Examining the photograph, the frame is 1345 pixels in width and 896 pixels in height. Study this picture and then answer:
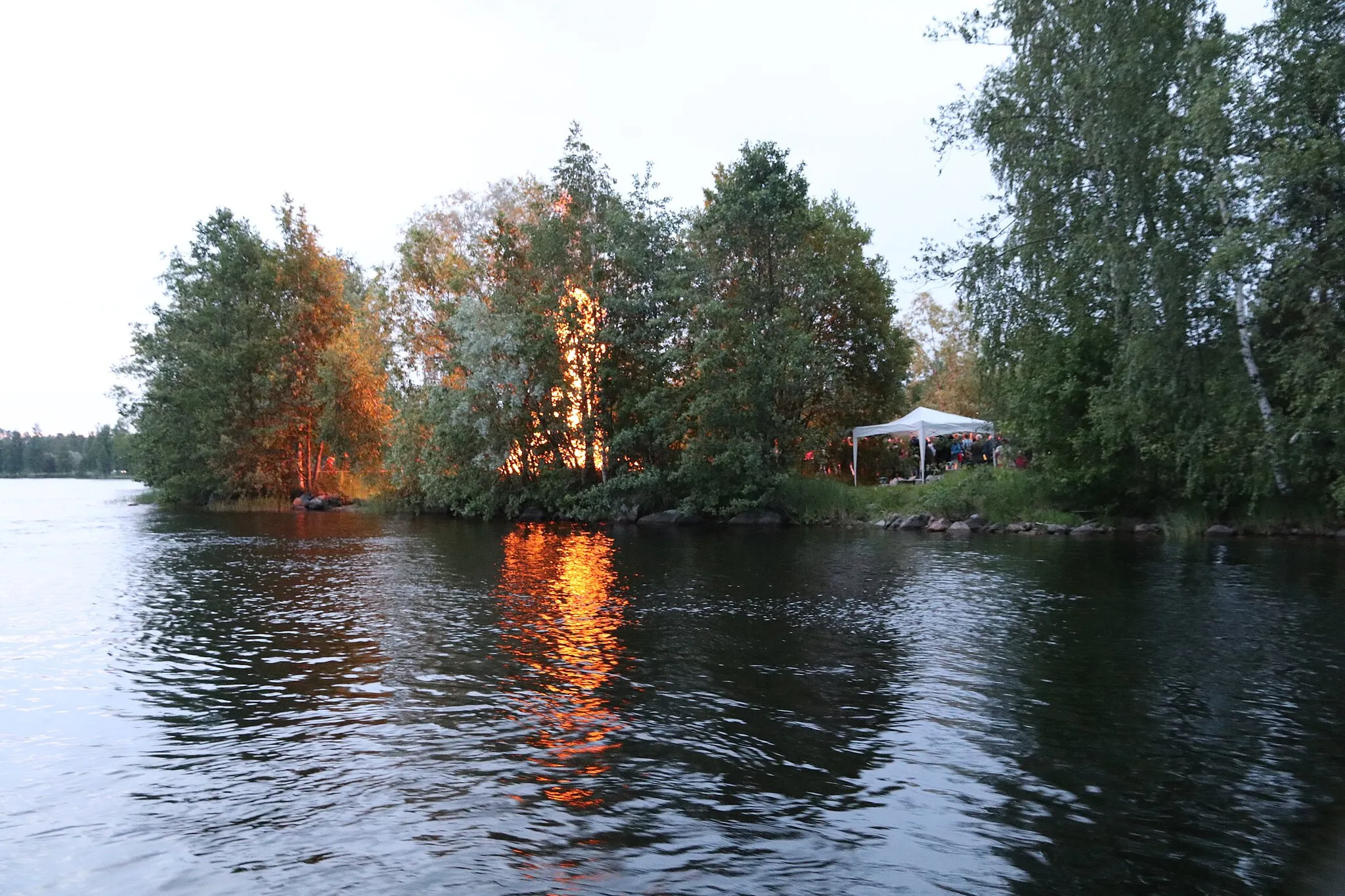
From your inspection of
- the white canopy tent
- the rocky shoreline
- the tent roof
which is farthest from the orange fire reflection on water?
the tent roof

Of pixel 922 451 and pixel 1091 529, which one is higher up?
pixel 922 451

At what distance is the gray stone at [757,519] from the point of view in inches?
1614

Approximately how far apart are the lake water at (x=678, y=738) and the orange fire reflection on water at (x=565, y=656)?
0.25 feet

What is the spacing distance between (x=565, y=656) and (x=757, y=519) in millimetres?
27825

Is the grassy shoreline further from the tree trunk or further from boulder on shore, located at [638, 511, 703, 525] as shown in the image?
the tree trunk

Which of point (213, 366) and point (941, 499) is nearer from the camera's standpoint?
point (941, 499)

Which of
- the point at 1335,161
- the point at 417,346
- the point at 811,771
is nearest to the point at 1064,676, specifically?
the point at 811,771

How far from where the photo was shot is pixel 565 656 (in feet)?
45.4

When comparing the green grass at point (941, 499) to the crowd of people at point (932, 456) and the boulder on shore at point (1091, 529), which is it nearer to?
the boulder on shore at point (1091, 529)

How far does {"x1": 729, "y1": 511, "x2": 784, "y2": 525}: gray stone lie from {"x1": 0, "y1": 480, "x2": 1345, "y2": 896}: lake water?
1996cm

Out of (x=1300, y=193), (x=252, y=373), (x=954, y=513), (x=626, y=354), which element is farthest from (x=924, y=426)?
(x=252, y=373)

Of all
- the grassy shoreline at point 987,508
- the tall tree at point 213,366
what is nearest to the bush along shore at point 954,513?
the grassy shoreline at point 987,508

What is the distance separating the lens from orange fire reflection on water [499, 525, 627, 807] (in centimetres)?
909

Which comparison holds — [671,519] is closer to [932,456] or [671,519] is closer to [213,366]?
[932,456]
